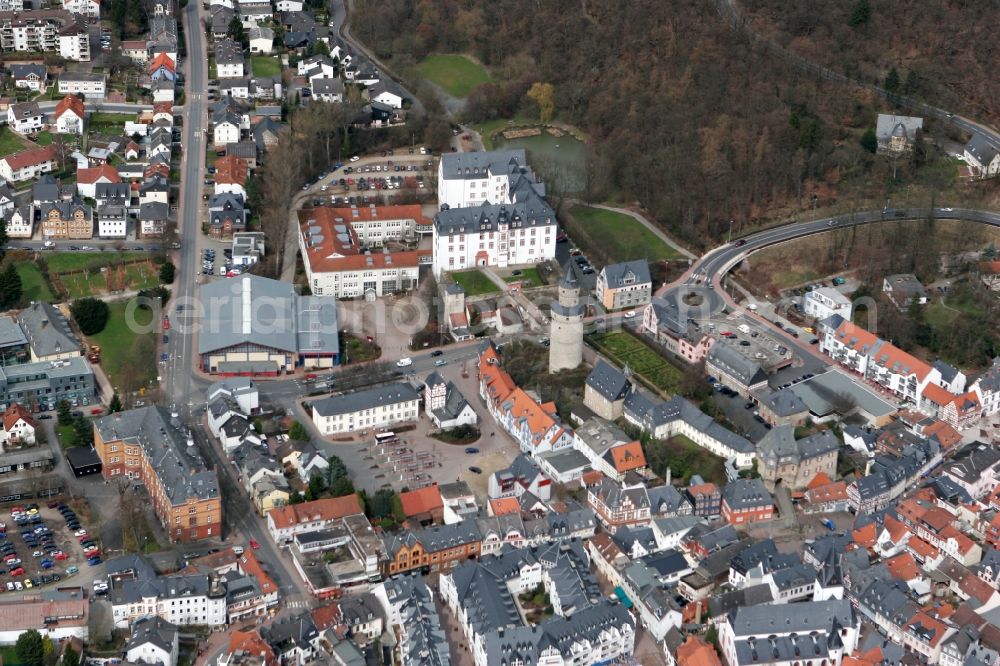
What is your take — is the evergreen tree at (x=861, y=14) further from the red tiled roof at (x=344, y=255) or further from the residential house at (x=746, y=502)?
the residential house at (x=746, y=502)

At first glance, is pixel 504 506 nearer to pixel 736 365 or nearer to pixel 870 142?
pixel 736 365

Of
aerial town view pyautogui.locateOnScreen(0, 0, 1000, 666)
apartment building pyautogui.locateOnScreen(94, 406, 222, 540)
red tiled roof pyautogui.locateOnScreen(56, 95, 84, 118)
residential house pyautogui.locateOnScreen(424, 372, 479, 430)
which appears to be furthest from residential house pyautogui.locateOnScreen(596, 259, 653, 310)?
red tiled roof pyautogui.locateOnScreen(56, 95, 84, 118)

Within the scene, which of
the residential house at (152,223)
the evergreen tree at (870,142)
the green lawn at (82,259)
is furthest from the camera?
the evergreen tree at (870,142)

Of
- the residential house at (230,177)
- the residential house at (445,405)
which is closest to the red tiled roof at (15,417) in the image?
the residential house at (445,405)

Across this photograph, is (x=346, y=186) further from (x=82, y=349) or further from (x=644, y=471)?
(x=644, y=471)

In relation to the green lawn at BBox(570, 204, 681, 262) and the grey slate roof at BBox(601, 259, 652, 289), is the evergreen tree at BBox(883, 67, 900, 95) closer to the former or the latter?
A: the green lawn at BBox(570, 204, 681, 262)

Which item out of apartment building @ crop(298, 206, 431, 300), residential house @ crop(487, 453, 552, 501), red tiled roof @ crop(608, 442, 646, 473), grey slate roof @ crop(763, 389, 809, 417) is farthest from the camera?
apartment building @ crop(298, 206, 431, 300)
